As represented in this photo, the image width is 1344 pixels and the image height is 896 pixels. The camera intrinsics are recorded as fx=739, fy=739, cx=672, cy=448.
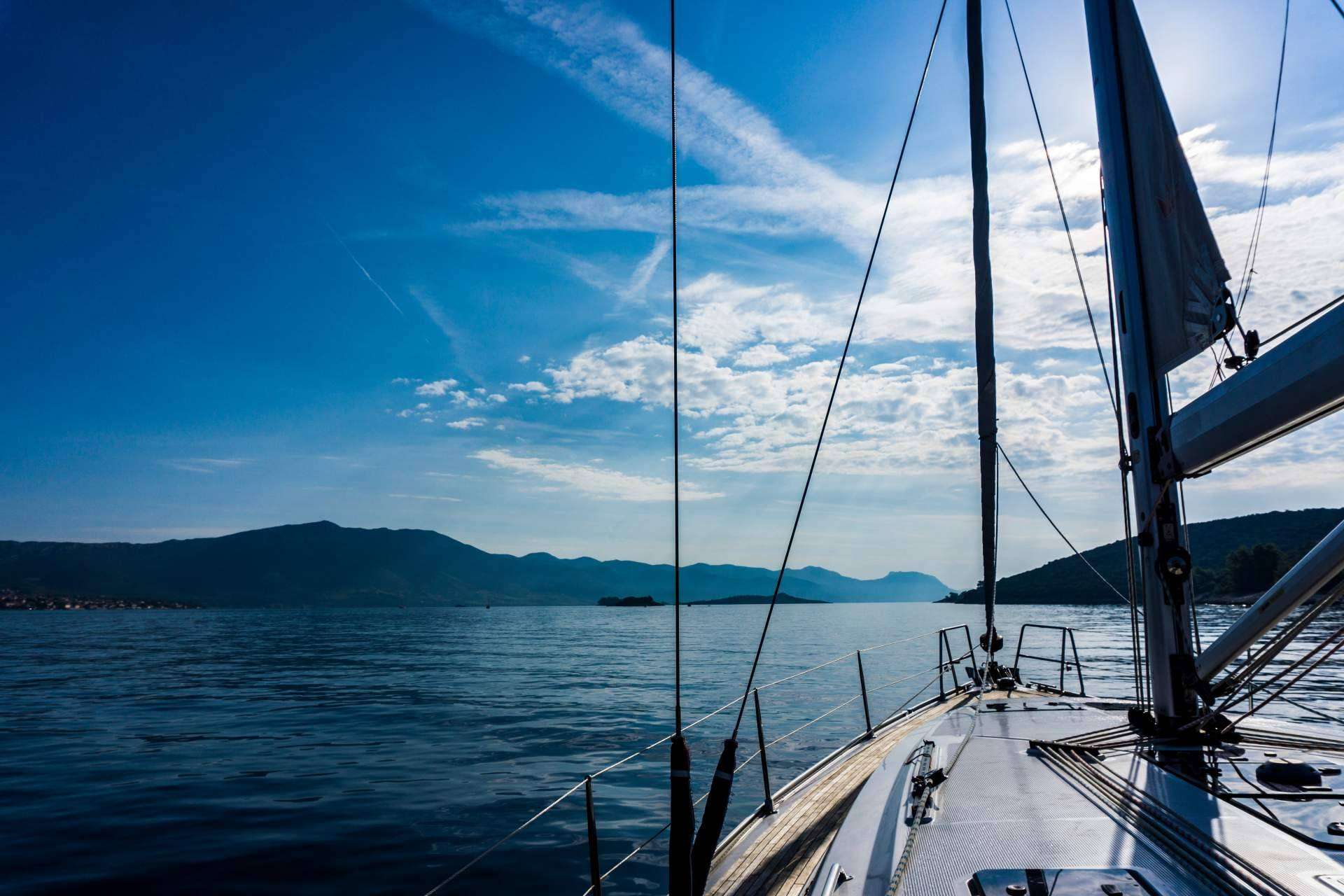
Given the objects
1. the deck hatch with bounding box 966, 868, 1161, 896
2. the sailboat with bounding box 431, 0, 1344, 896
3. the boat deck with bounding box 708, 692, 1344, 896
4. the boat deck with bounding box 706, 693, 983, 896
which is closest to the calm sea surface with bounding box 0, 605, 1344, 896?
the boat deck with bounding box 706, 693, 983, 896

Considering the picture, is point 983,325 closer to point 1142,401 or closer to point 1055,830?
point 1142,401

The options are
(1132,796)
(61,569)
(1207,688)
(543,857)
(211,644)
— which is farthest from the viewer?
(61,569)

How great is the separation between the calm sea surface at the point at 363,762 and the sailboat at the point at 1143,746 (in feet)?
13.5

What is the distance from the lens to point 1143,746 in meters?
4.61

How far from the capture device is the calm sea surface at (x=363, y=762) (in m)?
8.30

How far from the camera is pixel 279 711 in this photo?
19531 mm

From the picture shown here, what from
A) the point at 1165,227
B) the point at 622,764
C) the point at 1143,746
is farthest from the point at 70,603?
the point at 1165,227

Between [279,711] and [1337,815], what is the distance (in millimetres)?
21726

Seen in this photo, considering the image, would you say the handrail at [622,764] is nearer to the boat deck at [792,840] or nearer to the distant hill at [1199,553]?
the boat deck at [792,840]

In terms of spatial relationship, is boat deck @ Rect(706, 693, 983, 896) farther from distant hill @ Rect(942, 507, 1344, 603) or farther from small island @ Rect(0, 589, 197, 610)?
small island @ Rect(0, 589, 197, 610)

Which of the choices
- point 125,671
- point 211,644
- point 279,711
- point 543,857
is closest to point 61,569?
point 211,644

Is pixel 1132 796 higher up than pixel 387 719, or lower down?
higher up

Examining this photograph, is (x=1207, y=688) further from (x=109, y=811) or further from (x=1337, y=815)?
(x=109, y=811)

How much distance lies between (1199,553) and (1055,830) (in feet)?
370
